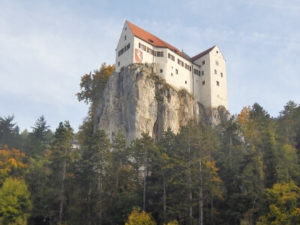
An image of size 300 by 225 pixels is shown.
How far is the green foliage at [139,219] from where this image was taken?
31.2 meters

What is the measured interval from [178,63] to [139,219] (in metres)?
41.4

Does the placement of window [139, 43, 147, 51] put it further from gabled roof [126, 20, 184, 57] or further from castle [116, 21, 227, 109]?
gabled roof [126, 20, 184, 57]

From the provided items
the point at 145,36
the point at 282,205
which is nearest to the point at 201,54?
the point at 145,36

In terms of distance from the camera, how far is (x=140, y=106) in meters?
57.1

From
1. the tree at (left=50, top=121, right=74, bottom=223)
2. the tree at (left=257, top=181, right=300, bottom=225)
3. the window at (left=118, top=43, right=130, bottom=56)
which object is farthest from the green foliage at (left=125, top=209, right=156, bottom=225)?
the window at (left=118, top=43, right=130, bottom=56)

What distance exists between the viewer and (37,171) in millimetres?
38438

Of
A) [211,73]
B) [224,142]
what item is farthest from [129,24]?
[224,142]

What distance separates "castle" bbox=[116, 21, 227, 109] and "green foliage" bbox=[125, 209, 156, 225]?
34.9m

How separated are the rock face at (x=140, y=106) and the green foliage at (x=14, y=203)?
21.1 metres

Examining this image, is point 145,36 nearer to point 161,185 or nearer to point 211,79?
point 211,79

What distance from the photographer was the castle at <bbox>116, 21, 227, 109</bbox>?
2511 inches

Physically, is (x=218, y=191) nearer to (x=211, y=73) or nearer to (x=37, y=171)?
(x=37, y=171)

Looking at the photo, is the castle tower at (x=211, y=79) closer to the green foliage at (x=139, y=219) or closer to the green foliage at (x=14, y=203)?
the green foliage at (x=139, y=219)

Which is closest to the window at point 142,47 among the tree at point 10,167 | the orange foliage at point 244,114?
the orange foliage at point 244,114
